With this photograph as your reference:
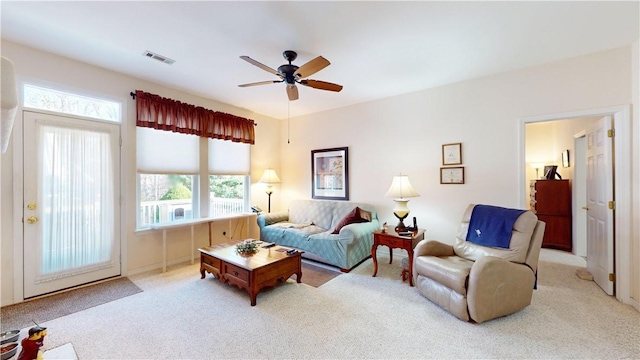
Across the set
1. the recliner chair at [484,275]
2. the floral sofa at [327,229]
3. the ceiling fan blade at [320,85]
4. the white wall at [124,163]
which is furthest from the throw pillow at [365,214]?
the white wall at [124,163]

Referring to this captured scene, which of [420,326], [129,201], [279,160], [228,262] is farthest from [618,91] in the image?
[129,201]

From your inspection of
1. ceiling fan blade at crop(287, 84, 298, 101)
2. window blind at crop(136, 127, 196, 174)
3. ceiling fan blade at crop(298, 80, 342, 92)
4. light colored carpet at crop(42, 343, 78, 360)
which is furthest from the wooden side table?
window blind at crop(136, 127, 196, 174)

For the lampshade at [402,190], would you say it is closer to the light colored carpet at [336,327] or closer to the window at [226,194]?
the light colored carpet at [336,327]

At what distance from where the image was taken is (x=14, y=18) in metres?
2.27

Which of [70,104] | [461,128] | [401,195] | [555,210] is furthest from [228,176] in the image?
[555,210]

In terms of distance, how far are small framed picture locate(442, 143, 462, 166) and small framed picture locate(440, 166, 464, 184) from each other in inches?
3.4

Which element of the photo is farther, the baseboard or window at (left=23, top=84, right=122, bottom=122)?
the baseboard

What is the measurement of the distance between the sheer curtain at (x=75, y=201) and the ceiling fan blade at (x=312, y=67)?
2680mm

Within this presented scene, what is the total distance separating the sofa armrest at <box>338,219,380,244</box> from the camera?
3.54 meters

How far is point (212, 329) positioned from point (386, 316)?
1.57 meters

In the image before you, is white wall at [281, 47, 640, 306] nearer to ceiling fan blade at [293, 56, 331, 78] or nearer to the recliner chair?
the recliner chair

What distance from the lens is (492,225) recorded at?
9.21 ft

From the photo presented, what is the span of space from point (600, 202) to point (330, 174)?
3.66m

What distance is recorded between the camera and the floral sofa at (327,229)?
11.8 feet
